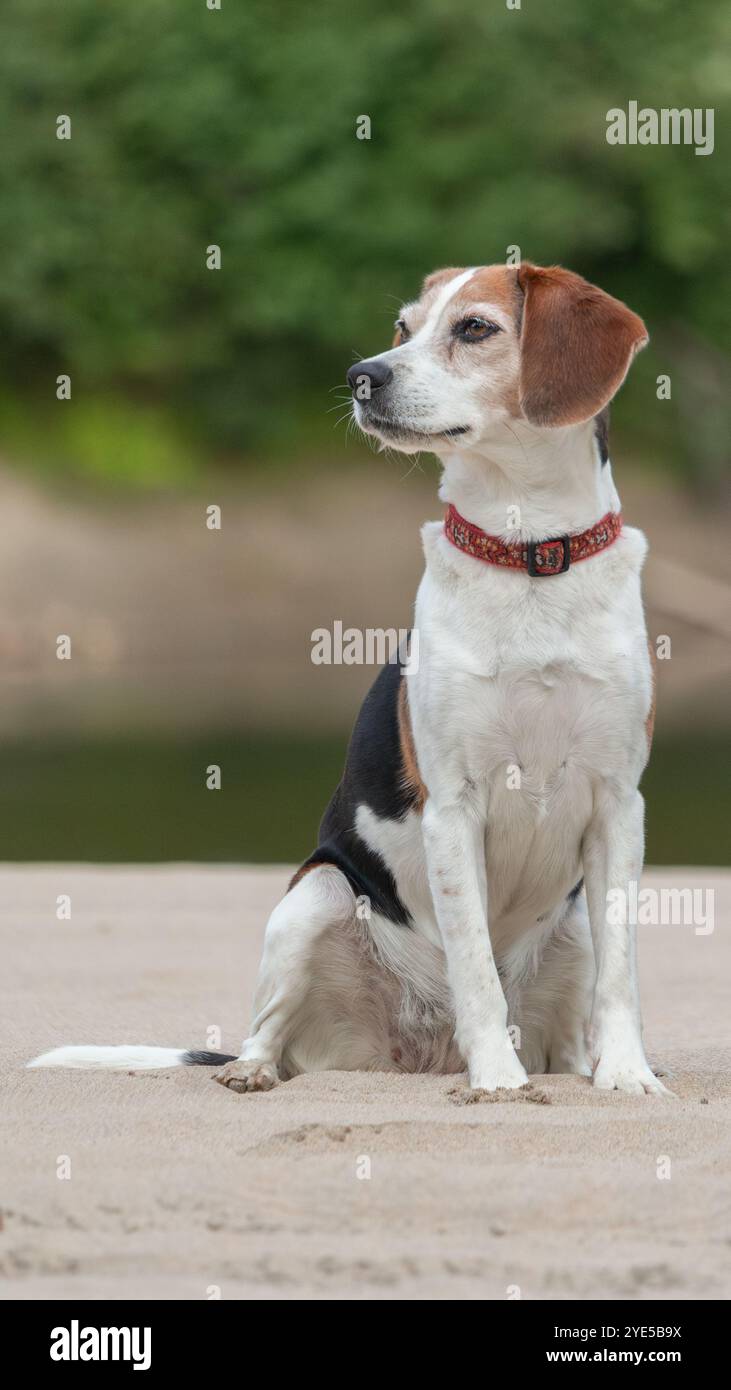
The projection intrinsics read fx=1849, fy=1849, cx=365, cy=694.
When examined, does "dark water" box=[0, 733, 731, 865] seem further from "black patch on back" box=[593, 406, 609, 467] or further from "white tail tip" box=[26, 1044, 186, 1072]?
"black patch on back" box=[593, 406, 609, 467]

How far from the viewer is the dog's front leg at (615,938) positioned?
3.98 meters

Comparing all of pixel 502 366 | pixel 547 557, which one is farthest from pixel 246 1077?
pixel 502 366

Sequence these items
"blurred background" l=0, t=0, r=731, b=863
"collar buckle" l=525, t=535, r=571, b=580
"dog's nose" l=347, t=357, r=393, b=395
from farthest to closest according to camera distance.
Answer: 1. "blurred background" l=0, t=0, r=731, b=863
2. "dog's nose" l=347, t=357, r=393, b=395
3. "collar buckle" l=525, t=535, r=571, b=580

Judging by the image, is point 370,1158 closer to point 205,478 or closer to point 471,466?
point 471,466

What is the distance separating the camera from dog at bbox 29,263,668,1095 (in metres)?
3.96

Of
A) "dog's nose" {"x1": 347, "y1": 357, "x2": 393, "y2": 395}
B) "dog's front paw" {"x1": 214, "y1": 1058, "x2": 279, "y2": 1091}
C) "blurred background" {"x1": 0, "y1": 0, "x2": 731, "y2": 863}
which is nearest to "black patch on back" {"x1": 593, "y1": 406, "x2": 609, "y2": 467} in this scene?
"dog's nose" {"x1": 347, "y1": 357, "x2": 393, "y2": 395}

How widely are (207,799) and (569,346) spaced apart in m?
7.65

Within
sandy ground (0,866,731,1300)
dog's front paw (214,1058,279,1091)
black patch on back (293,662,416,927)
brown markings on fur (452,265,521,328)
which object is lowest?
sandy ground (0,866,731,1300)

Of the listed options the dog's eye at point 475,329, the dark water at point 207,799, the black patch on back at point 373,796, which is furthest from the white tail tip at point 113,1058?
the dark water at point 207,799

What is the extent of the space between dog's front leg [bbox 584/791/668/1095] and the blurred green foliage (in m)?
22.9

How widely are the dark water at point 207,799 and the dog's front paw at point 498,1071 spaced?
5295 mm

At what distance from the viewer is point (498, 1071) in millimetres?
3916

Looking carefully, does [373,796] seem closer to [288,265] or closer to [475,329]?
[475,329]

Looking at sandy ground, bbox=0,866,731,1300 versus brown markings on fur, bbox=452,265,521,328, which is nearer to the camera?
sandy ground, bbox=0,866,731,1300
